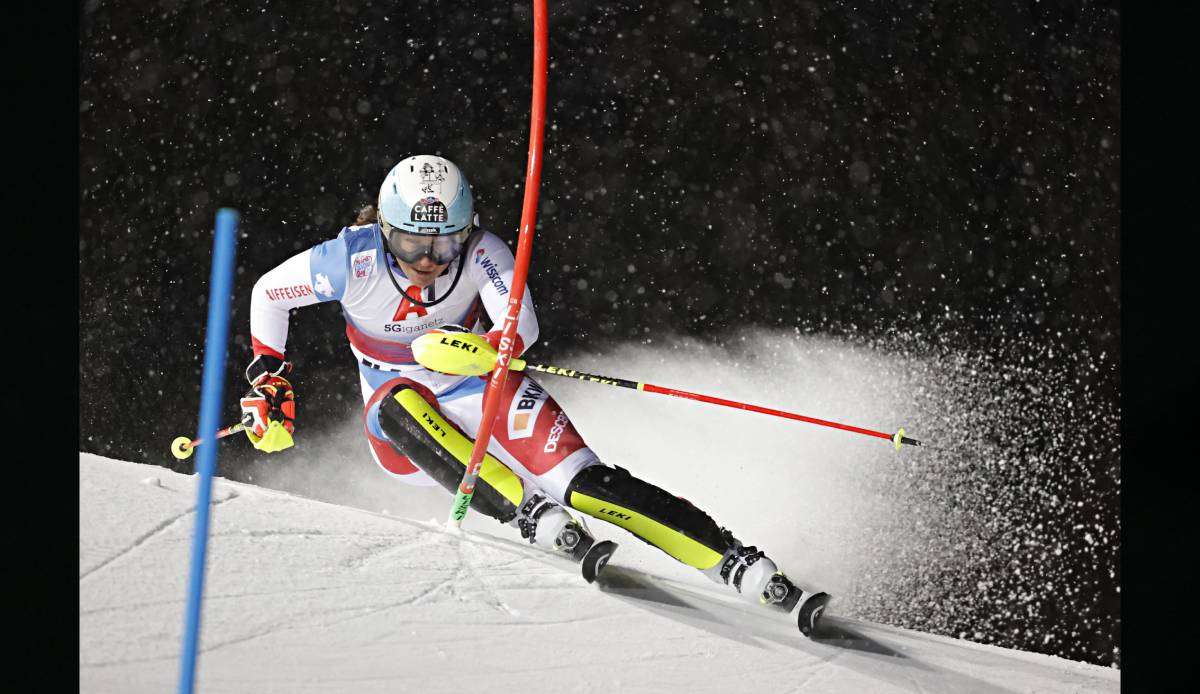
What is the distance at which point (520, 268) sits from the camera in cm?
180

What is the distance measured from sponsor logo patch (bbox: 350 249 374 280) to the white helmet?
49 mm

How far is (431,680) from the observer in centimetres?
180

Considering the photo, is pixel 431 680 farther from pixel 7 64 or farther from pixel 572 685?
pixel 7 64

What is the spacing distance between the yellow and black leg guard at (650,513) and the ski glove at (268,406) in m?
0.59

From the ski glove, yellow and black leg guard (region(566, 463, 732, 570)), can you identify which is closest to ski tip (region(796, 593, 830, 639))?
yellow and black leg guard (region(566, 463, 732, 570))

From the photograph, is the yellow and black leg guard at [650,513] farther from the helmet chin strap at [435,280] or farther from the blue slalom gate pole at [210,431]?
the blue slalom gate pole at [210,431]

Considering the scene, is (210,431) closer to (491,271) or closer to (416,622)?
(416,622)

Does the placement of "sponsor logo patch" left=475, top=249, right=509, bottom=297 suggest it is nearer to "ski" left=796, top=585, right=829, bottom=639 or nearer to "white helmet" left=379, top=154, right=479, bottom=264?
"white helmet" left=379, top=154, right=479, bottom=264

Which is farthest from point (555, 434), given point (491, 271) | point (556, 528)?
point (491, 271)

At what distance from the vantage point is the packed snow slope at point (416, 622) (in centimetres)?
183

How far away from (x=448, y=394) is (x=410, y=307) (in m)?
0.20

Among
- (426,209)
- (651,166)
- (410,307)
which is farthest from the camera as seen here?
(651,166)

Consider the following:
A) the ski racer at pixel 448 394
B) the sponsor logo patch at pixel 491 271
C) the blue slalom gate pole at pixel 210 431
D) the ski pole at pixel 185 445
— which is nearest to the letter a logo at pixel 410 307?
the ski racer at pixel 448 394

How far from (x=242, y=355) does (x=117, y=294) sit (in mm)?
302
